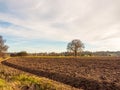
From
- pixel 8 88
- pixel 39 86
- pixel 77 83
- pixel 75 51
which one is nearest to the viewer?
pixel 8 88

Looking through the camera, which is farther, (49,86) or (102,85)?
(102,85)

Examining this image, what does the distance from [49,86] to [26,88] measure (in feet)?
5.35

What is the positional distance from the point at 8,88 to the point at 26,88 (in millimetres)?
1912

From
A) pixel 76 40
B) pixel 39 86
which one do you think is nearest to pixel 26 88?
pixel 39 86

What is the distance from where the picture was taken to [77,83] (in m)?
20.5

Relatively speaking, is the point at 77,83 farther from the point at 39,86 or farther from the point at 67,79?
the point at 39,86

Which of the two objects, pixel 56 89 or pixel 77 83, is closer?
pixel 56 89

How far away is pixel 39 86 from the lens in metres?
16.8

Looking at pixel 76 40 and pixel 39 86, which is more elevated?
pixel 76 40

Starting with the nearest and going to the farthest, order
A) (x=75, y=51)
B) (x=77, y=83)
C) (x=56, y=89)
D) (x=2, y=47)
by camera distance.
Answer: (x=56, y=89) → (x=77, y=83) → (x=2, y=47) → (x=75, y=51)

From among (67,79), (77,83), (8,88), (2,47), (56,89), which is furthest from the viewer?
(2,47)

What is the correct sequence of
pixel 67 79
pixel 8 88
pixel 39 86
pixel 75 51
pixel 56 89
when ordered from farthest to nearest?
pixel 75 51
pixel 67 79
pixel 39 86
pixel 56 89
pixel 8 88

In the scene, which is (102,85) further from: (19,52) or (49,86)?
(19,52)

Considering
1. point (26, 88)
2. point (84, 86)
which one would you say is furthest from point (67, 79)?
point (26, 88)
